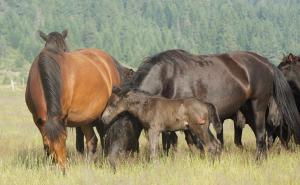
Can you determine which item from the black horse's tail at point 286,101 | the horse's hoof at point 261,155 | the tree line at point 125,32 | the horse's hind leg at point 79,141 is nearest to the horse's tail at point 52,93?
the horse's hind leg at point 79,141

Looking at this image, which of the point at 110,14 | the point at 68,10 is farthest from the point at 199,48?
the point at 68,10

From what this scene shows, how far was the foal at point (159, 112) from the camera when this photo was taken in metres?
7.37

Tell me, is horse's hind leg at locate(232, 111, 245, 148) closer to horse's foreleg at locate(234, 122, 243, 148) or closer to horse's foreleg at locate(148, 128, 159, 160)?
horse's foreleg at locate(234, 122, 243, 148)

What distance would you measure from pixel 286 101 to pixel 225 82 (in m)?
1.39

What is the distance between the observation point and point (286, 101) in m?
9.14

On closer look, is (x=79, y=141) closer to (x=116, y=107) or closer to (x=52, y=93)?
(x=116, y=107)

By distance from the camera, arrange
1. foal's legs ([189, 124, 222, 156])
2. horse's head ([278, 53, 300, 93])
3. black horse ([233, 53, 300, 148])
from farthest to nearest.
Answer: horse's head ([278, 53, 300, 93]) → black horse ([233, 53, 300, 148]) → foal's legs ([189, 124, 222, 156])

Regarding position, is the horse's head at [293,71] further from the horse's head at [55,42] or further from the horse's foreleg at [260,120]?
the horse's head at [55,42]

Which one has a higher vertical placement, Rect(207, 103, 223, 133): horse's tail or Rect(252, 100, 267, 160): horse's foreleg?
Rect(207, 103, 223, 133): horse's tail

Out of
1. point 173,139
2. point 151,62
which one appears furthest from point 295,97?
point 151,62

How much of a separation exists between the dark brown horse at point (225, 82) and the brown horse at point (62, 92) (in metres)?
0.63

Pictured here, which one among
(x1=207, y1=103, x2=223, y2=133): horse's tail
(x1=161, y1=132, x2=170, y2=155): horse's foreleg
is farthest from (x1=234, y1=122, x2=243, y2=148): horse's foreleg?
(x1=207, y1=103, x2=223, y2=133): horse's tail

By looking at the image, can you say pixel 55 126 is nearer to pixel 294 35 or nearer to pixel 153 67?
pixel 153 67

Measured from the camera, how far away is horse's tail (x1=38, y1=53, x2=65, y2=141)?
6543 mm
